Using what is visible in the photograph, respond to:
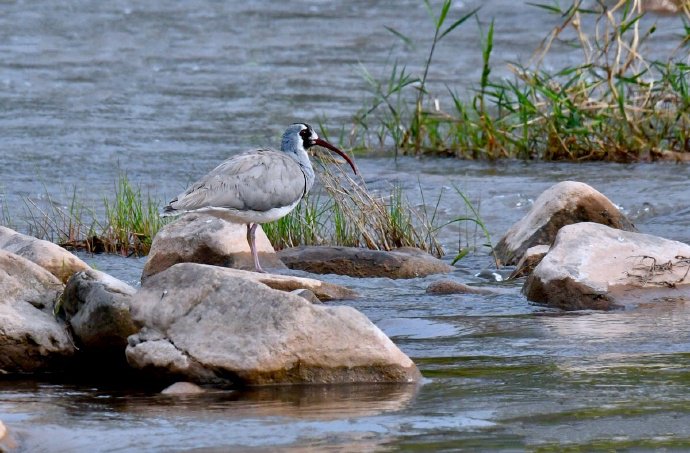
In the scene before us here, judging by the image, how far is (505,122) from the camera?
13922 mm

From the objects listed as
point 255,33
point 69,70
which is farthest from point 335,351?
point 255,33

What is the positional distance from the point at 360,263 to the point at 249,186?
910mm

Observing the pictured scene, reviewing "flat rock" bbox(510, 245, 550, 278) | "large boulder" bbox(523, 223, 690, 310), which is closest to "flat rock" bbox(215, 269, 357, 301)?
"large boulder" bbox(523, 223, 690, 310)

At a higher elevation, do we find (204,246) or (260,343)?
(204,246)

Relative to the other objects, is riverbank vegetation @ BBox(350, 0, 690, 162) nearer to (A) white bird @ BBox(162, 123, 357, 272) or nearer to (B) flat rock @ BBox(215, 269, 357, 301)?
(A) white bird @ BBox(162, 123, 357, 272)

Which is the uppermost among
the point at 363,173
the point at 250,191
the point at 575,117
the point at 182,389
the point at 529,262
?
the point at 575,117

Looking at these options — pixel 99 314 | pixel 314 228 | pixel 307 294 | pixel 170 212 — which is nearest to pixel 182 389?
pixel 99 314

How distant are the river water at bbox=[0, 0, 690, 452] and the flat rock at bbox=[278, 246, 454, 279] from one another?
148mm

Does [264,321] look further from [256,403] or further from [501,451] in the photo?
[501,451]

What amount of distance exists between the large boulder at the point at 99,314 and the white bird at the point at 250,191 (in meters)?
1.77

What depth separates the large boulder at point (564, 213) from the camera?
30.8 ft

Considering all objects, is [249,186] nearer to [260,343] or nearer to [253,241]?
[253,241]

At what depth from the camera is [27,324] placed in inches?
259

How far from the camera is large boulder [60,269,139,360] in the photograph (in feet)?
21.4
